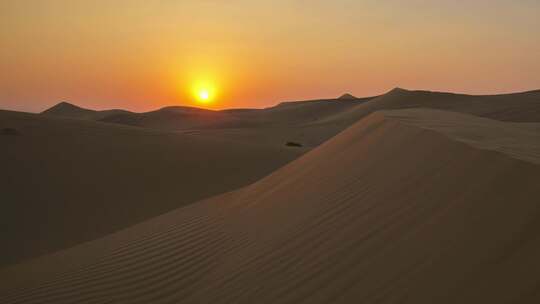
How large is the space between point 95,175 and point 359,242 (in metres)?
10.1

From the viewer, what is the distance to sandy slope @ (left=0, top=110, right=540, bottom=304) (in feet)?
7.92

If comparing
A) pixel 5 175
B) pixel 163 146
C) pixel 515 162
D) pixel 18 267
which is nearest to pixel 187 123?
pixel 163 146

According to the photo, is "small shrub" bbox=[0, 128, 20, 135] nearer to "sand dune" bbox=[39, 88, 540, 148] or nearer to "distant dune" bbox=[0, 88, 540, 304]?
"distant dune" bbox=[0, 88, 540, 304]

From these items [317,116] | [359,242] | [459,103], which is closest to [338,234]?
[359,242]

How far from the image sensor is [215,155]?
598 inches

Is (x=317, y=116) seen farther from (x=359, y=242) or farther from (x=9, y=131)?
(x=359, y=242)

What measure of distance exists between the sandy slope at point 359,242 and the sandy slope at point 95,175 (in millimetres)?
2677

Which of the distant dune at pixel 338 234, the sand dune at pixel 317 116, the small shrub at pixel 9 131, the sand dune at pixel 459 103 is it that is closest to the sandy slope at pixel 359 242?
the distant dune at pixel 338 234

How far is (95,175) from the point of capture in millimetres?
12023

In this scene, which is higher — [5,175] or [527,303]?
[5,175]

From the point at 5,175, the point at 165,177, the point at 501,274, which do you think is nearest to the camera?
the point at 501,274

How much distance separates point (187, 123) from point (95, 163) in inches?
1725

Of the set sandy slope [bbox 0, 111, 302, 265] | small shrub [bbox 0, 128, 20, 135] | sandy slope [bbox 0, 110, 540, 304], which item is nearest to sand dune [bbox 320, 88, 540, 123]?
sandy slope [bbox 0, 111, 302, 265]

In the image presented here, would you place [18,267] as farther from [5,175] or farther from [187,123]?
[187,123]
